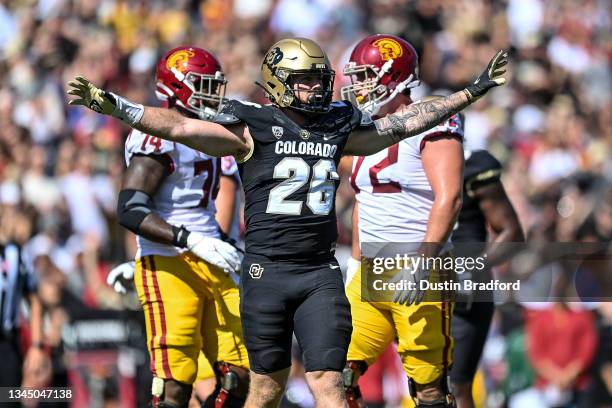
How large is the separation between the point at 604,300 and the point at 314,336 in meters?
4.45

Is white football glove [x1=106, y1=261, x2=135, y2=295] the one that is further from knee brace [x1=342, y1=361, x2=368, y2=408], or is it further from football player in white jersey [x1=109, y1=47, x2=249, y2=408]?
knee brace [x1=342, y1=361, x2=368, y2=408]

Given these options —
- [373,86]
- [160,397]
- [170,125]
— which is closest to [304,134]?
[170,125]

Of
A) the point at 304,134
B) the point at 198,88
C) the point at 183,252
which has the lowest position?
the point at 183,252

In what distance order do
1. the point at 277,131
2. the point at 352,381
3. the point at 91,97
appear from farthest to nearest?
the point at 352,381
the point at 277,131
the point at 91,97

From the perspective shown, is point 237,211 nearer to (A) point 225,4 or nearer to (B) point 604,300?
(B) point 604,300

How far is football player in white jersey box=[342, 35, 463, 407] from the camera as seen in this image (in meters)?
7.18

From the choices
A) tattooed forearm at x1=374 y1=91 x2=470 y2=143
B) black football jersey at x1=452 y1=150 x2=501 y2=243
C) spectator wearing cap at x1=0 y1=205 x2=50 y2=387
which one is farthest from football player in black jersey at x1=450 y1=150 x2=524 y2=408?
spectator wearing cap at x1=0 y1=205 x2=50 y2=387

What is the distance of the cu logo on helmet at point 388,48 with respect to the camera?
7438 mm

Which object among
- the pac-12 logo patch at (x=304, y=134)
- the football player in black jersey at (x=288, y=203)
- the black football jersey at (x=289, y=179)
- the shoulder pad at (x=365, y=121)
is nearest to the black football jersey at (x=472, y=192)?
the shoulder pad at (x=365, y=121)

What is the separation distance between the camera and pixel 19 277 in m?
9.21

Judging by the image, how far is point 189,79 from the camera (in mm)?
7645
